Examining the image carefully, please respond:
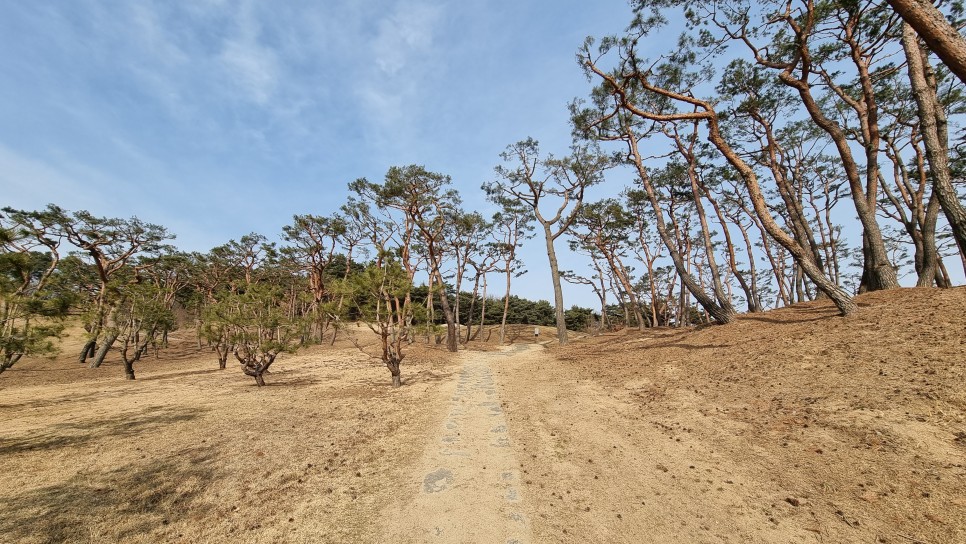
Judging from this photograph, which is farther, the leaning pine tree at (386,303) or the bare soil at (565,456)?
the leaning pine tree at (386,303)

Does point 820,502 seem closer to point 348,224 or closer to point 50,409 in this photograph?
point 50,409

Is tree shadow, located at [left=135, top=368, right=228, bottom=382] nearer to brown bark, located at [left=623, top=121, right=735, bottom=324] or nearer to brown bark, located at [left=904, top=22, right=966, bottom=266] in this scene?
brown bark, located at [left=623, top=121, right=735, bottom=324]

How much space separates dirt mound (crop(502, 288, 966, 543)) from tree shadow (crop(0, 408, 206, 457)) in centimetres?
675

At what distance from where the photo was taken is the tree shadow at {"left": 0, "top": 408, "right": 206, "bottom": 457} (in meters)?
5.36

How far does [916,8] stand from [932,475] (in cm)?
528

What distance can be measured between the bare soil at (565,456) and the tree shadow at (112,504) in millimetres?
22

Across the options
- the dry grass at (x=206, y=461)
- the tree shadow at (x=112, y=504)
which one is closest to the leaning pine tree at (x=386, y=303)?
the dry grass at (x=206, y=461)

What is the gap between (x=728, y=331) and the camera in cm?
1120

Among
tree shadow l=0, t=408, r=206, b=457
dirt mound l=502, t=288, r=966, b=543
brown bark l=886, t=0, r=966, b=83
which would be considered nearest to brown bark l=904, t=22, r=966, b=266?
dirt mound l=502, t=288, r=966, b=543

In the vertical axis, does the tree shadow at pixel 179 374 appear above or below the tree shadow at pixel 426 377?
above

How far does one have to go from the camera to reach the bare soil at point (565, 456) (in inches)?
121

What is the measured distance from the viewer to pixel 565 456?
474 cm

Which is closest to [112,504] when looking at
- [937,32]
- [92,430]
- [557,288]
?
[92,430]

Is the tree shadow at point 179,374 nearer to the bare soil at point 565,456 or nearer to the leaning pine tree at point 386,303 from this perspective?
the bare soil at point 565,456
